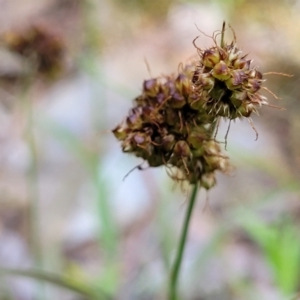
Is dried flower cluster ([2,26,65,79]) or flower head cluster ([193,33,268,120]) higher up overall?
dried flower cluster ([2,26,65,79])

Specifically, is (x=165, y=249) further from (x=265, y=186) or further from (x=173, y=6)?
(x=173, y=6)

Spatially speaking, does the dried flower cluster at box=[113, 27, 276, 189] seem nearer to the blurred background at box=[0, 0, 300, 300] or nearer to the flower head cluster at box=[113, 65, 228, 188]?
the flower head cluster at box=[113, 65, 228, 188]

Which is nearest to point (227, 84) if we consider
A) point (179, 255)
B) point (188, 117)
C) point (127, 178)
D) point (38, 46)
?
point (188, 117)

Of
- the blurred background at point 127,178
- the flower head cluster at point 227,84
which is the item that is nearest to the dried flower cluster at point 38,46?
the blurred background at point 127,178

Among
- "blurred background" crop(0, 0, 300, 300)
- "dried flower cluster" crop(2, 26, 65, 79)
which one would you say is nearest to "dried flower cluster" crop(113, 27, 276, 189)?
"blurred background" crop(0, 0, 300, 300)

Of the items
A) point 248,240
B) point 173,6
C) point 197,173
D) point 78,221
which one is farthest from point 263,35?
point 197,173

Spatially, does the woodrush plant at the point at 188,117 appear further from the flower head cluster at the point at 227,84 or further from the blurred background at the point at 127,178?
the blurred background at the point at 127,178
